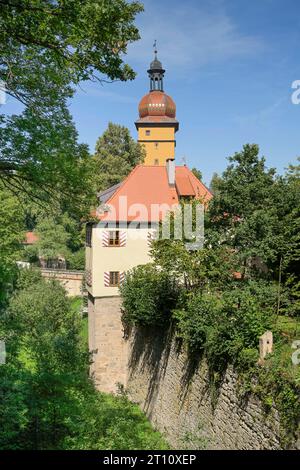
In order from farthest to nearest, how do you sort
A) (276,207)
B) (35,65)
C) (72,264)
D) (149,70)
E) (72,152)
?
1. (149,70)
2. (72,264)
3. (276,207)
4. (72,152)
5. (35,65)

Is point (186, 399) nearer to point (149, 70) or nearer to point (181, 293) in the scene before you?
point (181, 293)

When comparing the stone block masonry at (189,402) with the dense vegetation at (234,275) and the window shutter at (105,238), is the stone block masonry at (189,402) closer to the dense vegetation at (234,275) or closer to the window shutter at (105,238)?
the dense vegetation at (234,275)

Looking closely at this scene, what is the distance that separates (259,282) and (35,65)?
9035 mm

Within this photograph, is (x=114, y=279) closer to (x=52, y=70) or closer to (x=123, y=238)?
(x=123, y=238)

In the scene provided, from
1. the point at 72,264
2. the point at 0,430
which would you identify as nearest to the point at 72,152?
the point at 0,430

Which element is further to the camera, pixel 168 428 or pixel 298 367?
pixel 168 428

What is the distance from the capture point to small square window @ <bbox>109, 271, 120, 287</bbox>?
20.8m

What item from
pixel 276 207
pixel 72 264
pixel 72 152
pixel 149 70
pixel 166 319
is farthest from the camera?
pixel 149 70

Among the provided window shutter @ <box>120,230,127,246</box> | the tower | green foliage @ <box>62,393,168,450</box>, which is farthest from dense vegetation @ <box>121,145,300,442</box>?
the tower

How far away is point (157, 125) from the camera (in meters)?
46.4

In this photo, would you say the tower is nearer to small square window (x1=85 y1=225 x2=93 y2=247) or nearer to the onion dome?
the onion dome

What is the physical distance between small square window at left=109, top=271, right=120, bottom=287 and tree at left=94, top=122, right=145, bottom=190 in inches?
731

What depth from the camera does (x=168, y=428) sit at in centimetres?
1443

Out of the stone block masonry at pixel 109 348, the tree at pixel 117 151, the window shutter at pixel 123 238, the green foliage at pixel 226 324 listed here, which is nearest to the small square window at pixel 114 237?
the window shutter at pixel 123 238
